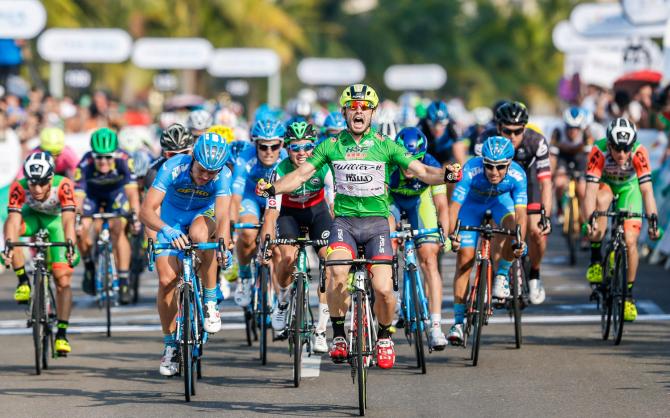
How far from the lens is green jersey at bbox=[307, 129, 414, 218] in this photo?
10789 mm

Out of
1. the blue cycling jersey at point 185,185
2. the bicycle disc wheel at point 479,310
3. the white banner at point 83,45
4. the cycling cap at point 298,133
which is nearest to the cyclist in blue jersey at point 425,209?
the bicycle disc wheel at point 479,310

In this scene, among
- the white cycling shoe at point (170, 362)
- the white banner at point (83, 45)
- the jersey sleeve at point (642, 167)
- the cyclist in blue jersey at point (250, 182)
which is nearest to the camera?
the white cycling shoe at point (170, 362)

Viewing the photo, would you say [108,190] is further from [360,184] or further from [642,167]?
[360,184]

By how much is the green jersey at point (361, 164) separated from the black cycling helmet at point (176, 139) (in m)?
3.10

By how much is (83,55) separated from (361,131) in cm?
2812

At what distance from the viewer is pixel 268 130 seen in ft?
45.1

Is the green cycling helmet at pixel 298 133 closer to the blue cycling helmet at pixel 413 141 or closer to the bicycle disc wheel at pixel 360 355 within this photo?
the blue cycling helmet at pixel 413 141

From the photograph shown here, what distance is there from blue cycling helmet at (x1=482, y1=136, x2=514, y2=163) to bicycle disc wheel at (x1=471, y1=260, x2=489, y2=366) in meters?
0.87

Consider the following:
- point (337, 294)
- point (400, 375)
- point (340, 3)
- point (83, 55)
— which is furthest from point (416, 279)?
point (340, 3)

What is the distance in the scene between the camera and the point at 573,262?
21438 mm

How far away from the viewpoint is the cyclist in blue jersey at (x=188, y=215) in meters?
11.3

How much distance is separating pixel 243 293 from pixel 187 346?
3177 mm

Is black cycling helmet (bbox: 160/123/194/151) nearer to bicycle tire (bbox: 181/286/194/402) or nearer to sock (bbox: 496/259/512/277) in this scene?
bicycle tire (bbox: 181/286/194/402)

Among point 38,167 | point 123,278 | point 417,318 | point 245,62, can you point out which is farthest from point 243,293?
point 245,62
